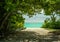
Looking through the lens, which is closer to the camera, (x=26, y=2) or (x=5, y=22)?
(x=26, y=2)

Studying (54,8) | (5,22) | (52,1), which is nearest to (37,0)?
(52,1)

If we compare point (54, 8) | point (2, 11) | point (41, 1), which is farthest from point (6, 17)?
point (54, 8)

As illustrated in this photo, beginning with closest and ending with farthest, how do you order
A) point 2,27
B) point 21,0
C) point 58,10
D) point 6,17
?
1. point 21,0
2. point 6,17
3. point 2,27
4. point 58,10

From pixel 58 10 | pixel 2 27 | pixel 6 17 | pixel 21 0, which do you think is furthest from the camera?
pixel 58 10

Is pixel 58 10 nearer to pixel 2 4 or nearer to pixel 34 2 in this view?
pixel 34 2

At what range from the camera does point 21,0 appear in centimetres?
1100

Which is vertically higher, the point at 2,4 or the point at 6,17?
the point at 2,4

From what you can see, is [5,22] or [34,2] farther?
[5,22]

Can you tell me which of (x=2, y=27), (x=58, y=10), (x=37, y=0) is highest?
(x=37, y=0)

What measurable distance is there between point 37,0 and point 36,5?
0.92 meters

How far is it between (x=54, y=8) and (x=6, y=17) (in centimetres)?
353

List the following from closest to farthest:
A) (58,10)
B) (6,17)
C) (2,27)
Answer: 1. (6,17)
2. (2,27)
3. (58,10)

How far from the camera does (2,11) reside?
39.4 feet

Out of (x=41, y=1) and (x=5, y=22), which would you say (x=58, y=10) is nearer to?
(x=41, y=1)
